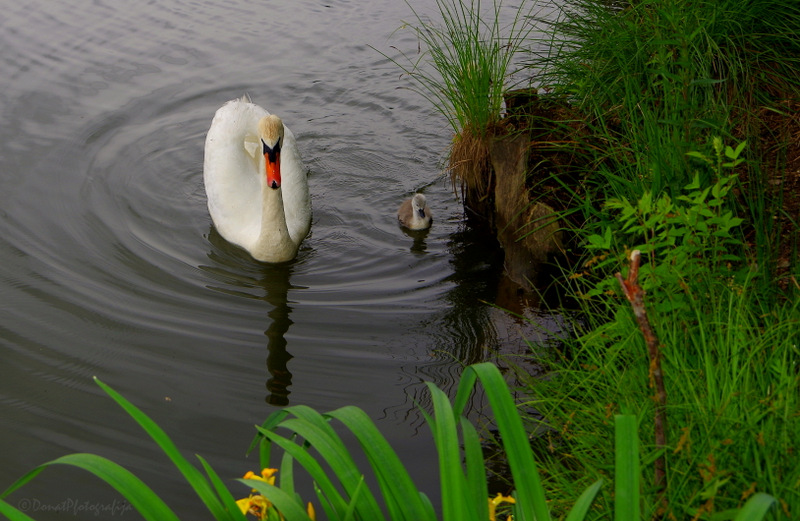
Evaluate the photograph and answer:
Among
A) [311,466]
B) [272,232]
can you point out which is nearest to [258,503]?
[311,466]

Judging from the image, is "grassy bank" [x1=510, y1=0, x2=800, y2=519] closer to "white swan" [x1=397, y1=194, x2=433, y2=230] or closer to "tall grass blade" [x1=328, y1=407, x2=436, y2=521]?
"tall grass blade" [x1=328, y1=407, x2=436, y2=521]

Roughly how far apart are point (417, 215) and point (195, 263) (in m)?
1.65

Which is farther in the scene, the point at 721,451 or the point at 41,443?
the point at 41,443

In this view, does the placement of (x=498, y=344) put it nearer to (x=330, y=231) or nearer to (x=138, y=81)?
(x=330, y=231)

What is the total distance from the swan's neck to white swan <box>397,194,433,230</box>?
0.92 m

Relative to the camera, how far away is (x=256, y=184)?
6.70 metres

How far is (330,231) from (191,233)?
1.07 meters

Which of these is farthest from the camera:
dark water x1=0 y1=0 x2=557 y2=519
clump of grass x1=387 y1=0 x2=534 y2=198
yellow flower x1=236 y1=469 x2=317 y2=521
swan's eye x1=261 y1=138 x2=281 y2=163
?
swan's eye x1=261 y1=138 x2=281 y2=163

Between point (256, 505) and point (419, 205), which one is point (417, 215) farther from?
point (256, 505)

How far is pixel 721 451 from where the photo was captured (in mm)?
2613

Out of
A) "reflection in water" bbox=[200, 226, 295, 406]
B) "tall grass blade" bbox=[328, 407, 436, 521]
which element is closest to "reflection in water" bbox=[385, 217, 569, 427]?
"reflection in water" bbox=[200, 226, 295, 406]

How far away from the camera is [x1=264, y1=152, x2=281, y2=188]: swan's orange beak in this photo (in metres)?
5.83

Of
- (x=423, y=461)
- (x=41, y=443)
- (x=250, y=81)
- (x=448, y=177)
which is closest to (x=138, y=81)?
(x=250, y=81)

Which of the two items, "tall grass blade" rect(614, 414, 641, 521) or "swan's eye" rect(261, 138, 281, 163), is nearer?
"tall grass blade" rect(614, 414, 641, 521)
